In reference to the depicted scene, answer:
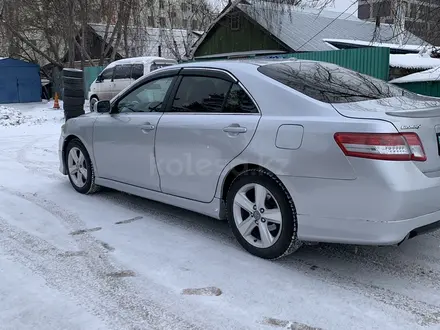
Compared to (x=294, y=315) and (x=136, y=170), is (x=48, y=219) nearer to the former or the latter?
(x=136, y=170)

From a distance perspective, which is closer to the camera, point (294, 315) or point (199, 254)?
point (294, 315)

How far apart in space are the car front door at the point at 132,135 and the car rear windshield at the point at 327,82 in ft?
3.88

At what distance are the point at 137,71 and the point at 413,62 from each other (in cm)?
949

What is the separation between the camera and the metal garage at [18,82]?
2356cm

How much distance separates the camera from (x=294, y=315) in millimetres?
2898

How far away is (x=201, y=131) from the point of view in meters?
4.03

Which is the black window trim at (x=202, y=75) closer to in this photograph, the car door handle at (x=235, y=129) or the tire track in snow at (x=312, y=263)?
the car door handle at (x=235, y=129)

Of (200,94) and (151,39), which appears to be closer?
(200,94)

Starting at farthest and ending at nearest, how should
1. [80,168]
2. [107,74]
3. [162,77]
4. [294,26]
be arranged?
[294,26]
[107,74]
[80,168]
[162,77]

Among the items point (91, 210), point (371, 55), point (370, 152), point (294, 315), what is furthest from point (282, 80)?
point (371, 55)

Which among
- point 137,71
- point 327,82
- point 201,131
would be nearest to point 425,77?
point 327,82

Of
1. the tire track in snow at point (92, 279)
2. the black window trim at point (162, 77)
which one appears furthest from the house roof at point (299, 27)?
the tire track in snow at point (92, 279)

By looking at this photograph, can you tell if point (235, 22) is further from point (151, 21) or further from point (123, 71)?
point (123, 71)

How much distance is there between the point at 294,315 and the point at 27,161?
21.1ft
